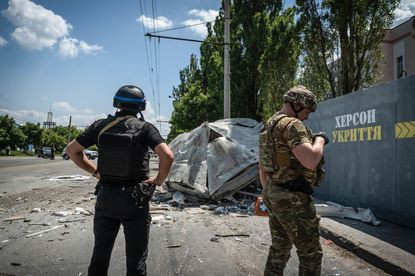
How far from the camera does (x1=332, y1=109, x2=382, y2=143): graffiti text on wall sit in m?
6.42

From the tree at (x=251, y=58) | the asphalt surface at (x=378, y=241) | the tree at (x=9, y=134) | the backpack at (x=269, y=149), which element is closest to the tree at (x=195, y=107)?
the tree at (x=251, y=58)

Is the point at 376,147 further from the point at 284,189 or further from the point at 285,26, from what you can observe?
the point at 285,26

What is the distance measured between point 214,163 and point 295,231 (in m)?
6.29

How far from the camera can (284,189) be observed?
2.70 m

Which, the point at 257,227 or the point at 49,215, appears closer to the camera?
the point at 257,227

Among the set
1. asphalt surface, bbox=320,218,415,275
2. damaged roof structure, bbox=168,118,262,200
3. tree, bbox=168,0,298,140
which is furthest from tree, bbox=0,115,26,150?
asphalt surface, bbox=320,218,415,275

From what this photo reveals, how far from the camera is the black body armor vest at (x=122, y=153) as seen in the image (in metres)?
2.65

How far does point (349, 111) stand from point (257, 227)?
3.20 metres

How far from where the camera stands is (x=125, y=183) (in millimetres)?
2670

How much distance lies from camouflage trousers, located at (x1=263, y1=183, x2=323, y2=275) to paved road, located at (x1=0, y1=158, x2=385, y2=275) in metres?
1.22

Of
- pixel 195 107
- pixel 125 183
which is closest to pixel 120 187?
pixel 125 183

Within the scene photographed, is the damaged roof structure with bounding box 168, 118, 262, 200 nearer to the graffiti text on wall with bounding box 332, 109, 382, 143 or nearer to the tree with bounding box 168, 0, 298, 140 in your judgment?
the graffiti text on wall with bounding box 332, 109, 382, 143

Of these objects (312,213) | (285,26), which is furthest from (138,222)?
(285,26)

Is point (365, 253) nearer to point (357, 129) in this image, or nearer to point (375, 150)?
point (375, 150)
